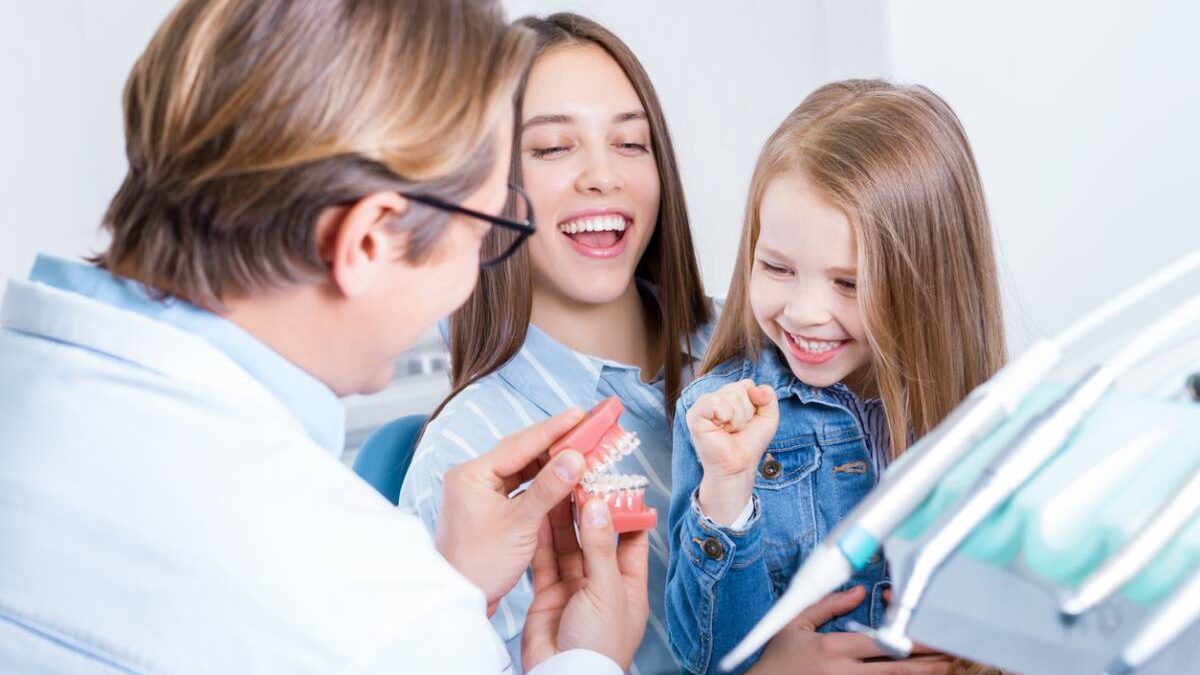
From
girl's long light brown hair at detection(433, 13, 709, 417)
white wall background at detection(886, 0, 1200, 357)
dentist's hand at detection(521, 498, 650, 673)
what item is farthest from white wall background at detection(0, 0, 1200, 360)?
dentist's hand at detection(521, 498, 650, 673)

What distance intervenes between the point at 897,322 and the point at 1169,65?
94cm

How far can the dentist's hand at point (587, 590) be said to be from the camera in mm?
1164

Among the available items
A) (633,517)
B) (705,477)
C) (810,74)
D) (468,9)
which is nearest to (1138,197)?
(810,74)

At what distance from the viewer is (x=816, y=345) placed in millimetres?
1424

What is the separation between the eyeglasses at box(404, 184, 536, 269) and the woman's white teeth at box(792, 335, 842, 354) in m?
0.37

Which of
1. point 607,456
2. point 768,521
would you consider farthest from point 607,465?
point 768,521

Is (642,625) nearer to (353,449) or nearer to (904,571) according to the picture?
(904,571)

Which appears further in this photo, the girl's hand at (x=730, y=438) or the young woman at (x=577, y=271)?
the young woman at (x=577, y=271)

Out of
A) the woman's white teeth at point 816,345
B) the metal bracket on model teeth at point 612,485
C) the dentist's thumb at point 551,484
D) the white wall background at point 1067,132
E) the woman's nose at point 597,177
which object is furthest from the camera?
the white wall background at point 1067,132

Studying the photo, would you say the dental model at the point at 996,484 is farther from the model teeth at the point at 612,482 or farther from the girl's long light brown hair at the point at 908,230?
the girl's long light brown hair at the point at 908,230

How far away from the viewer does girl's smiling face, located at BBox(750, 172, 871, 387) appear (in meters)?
1.37

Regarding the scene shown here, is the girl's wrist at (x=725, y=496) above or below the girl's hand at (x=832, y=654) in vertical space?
above

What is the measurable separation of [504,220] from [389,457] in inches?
31.9

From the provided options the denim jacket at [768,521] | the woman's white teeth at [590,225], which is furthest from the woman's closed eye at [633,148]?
the denim jacket at [768,521]
